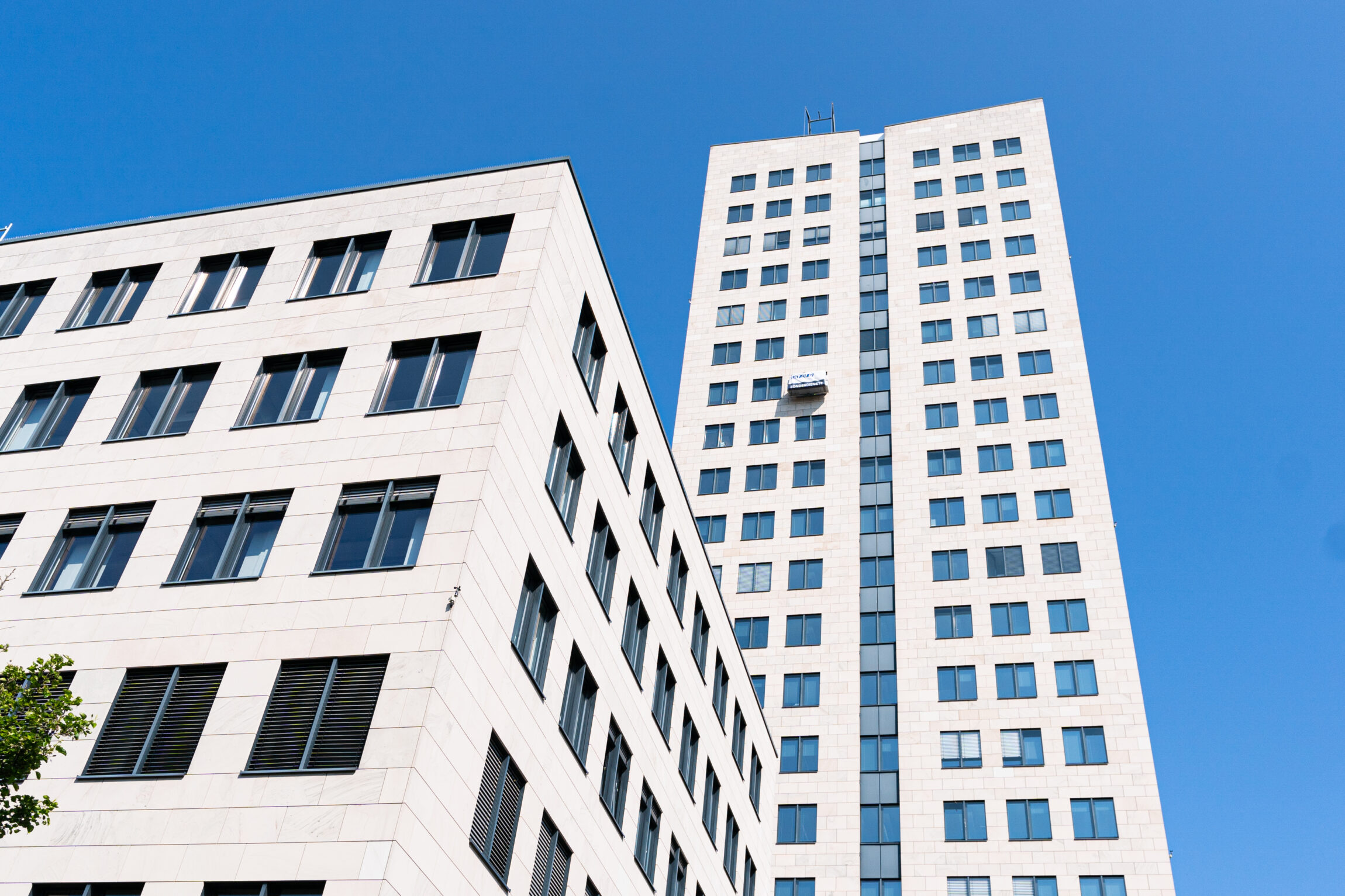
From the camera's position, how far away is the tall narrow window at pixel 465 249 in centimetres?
3059

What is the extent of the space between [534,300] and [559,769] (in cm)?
1181

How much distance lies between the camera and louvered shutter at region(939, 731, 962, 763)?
63.5 m

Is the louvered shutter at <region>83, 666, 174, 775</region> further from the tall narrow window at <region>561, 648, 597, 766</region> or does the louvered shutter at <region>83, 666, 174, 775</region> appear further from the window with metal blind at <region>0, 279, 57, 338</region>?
the window with metal blind at <region>0, 279, 57, 338</region>

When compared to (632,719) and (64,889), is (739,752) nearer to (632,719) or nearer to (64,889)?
(632,719)

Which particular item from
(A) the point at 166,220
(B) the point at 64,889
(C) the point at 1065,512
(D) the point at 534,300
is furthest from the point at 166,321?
(C) the point at 1065,512

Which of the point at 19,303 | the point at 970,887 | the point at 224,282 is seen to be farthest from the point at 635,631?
the point at 970,887

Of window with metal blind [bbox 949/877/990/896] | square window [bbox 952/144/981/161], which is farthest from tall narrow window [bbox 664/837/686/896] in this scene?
square window [bbox 952/144/981/161]

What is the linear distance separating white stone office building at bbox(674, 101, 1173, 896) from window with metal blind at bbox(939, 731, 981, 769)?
127mm

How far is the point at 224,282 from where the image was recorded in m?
33.0

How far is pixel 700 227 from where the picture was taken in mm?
94812

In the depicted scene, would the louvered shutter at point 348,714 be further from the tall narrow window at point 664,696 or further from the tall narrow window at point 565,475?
the tall narrow window at point 664,696

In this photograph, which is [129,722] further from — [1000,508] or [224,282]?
[1000,508]

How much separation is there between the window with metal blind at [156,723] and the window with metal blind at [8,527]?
6855mm

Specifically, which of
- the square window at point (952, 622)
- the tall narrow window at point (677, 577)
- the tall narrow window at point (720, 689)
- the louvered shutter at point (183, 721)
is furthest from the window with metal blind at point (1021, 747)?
the louvered shutter at point (183, 721)
